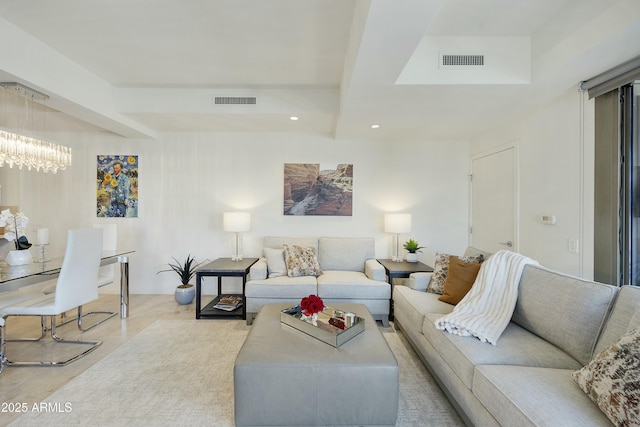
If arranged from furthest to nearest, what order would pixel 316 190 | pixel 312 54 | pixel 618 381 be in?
pixel 316 190 → pixel 312 54 → pixel 618 381

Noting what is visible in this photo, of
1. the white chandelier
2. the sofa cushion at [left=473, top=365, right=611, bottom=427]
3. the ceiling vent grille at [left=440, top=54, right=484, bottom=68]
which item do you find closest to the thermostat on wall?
the ceiling vent grille at [left=440, top=54, right=484, bottom=68]

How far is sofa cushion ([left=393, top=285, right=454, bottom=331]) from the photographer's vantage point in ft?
7.30

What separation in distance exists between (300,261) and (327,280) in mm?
424

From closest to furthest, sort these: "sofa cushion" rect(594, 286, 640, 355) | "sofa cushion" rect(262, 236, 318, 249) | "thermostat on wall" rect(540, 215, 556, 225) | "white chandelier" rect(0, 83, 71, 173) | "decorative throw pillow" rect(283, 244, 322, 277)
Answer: "sofa cushion" rect(594, 286, 640, 355), "white chandelier" rect(0, 83, 71, 173), "thermostat on wall" rect(540, 215, 556, 225), "decorative throw pillow" rect(283, 244, 322, 277), "sofa cushion" rect(262, 236, 318, 249)

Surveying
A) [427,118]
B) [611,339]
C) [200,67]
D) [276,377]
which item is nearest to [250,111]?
[200,67]

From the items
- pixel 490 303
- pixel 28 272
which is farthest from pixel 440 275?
pixel 28 272

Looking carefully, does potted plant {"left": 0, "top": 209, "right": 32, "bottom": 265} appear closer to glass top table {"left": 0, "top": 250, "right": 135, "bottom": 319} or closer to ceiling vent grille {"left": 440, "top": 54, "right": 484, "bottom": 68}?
glass top table {"left": 0, "top": 250, "right": 135, "bottom": 319}

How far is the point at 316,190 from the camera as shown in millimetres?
4035

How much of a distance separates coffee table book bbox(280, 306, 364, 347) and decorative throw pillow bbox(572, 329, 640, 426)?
1127 millimetres

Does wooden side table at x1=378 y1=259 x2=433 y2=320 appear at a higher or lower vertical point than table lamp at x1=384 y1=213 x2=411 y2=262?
lower

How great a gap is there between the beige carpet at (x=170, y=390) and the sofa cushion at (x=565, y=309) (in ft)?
2.47

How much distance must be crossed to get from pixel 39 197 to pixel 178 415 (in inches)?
163

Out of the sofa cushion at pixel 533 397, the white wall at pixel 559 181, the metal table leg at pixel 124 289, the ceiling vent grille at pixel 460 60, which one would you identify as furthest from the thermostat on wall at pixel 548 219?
the metal table leg at pixel 124 289

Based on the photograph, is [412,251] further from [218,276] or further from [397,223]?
[218,276]
